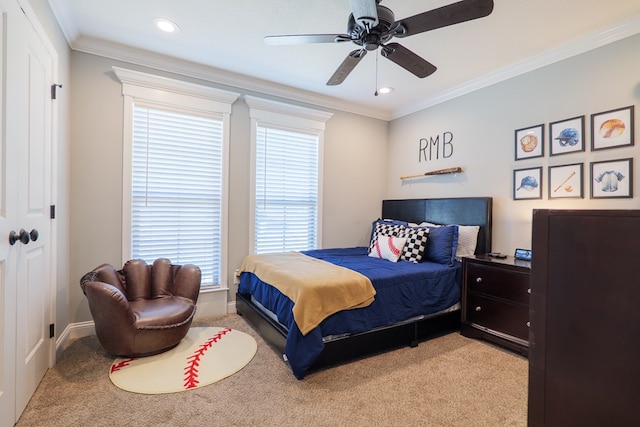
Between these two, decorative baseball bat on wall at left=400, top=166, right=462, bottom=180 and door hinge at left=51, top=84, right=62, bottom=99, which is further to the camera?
decorative baseball bat on wall at left=400, top=166, right=462, bottom=180

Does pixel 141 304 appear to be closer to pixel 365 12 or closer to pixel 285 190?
pixel 285 190

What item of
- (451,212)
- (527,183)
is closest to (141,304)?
(451,212)

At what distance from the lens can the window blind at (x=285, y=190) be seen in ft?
11.9

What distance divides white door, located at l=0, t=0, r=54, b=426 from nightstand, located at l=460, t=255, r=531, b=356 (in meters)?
3.30

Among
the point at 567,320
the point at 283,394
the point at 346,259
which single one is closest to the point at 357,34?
the point at 567,320

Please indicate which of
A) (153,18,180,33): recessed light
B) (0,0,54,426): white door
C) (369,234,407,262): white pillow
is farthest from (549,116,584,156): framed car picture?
(0,0,54,426): white door

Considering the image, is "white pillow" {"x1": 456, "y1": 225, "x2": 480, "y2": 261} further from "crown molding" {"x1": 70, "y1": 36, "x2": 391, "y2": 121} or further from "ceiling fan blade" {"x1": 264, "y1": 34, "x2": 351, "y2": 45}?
"ceiling fan blade" {"x1": 264, "y1": 34, "x2": 351, "y2": 45}

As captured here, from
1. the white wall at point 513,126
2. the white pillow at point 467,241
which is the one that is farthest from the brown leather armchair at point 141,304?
the white wall at point 513,126

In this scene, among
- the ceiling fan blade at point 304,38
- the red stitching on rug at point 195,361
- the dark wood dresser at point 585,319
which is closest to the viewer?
the dark wood dresser at point 585,319

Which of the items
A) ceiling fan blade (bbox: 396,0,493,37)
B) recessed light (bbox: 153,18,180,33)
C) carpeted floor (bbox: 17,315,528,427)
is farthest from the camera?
recessed light (bbox: 153,18,180,33)

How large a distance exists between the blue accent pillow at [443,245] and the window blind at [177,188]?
2305mm

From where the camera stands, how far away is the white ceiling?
2230 millimetres

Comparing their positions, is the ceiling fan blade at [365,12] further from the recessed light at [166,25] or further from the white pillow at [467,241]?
the white pillow at [467,241]

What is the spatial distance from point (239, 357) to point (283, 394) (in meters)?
0.61
